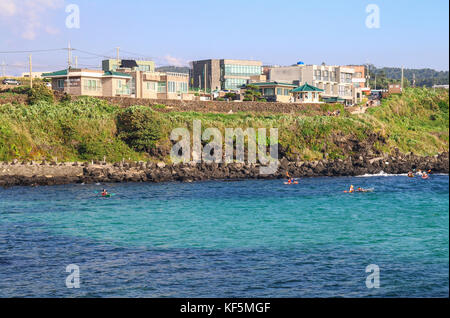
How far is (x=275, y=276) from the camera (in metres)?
21.7

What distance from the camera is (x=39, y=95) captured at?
6562 centimetres

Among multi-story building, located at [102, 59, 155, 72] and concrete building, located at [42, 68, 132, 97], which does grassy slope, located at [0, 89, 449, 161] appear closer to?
concrete building, located at [42, 68, 132, 97]

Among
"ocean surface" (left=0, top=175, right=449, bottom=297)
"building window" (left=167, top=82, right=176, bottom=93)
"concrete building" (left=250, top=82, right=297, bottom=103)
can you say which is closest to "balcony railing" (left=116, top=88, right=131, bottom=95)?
"building window" (left=167, top=82, right=176, bottom=93)

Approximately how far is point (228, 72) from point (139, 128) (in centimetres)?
5186

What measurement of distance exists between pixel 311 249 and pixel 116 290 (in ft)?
34.3

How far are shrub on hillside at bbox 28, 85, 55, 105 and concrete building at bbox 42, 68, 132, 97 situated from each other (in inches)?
259

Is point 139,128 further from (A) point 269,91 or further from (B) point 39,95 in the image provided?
(A) point 269,91

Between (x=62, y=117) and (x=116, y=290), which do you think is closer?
(x=116, y=290)

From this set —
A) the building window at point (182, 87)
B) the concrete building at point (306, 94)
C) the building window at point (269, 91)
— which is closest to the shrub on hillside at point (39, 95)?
the building window at point (182, 87)

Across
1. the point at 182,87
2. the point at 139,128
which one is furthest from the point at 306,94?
the point at 139,128

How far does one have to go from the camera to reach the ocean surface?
2066 cm

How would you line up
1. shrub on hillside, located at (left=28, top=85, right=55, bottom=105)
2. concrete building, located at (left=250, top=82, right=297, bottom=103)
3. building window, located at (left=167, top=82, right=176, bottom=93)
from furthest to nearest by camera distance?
concrete building, located at (left=250, top=82, right=297, bottom=103) < building window, located at (left=167, top=82, right=176, bottom=93) < shrub on hillside, located at (left=28, top=85, right=55, bottom=105)

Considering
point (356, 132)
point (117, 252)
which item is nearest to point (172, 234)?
point (117, 252)
